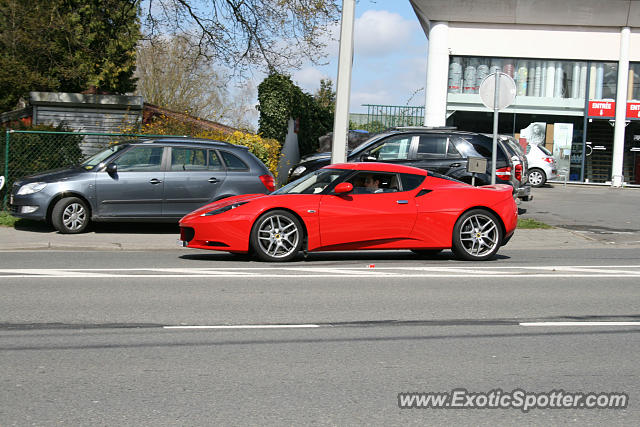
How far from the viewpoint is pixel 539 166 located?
28.2m

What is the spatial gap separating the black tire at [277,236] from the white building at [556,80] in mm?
21093

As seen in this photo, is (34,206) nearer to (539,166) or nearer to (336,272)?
(336,272)

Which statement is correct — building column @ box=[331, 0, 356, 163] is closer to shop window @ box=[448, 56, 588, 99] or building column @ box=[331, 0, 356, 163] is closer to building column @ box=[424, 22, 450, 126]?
building column @ box=[424, 22, 450, 126]

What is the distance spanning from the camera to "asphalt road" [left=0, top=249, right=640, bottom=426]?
4.57m

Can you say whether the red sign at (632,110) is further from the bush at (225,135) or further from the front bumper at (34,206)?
the front bumper at (34,206)

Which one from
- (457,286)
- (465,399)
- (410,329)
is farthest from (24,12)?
(465,399)

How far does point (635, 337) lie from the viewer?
6.55m

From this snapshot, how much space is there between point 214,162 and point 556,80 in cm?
2046

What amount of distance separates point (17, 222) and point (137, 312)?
8656 millimetres

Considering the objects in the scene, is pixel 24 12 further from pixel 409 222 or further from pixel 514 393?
pixel 514 393

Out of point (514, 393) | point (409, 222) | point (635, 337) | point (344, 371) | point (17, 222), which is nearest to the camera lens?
point (514, 393)

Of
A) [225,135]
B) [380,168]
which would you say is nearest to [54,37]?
[225,135]

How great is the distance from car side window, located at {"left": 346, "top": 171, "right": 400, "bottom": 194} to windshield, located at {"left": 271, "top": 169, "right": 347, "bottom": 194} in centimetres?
23

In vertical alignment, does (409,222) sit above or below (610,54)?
below
